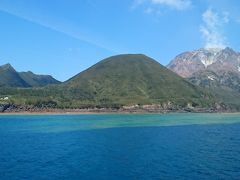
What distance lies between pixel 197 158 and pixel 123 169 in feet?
62.3

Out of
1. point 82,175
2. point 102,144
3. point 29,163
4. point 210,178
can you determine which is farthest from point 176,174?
point 102,144

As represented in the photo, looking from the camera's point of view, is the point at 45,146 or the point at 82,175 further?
the point at 45,146

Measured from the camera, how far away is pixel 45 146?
10512 cm

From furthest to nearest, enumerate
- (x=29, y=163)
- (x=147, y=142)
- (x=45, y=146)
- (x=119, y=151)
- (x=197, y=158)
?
1. (x=147, y=142)
2. (x=45, y=146)
3. (x=119, y=151)
4. (x=197, y=158)
5. (x=29, y=163)

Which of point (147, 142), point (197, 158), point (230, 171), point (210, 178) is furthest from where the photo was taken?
point (147, 142)

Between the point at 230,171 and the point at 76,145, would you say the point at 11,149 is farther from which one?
the point at 230,171

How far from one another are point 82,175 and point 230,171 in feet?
79.1

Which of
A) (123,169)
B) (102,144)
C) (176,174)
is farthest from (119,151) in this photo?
(176,174)

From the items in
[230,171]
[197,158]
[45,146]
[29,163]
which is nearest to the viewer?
[230,171]

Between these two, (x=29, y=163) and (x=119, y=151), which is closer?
(x=29, y=163)

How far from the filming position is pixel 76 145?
108 m

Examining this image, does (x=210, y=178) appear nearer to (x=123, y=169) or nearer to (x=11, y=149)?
(x=123, y=169)

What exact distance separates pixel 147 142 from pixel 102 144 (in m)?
13.2

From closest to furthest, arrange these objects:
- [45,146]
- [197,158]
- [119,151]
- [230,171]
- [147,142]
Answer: [230,171], [197,158], [119,151], [45,146], [147,142]
